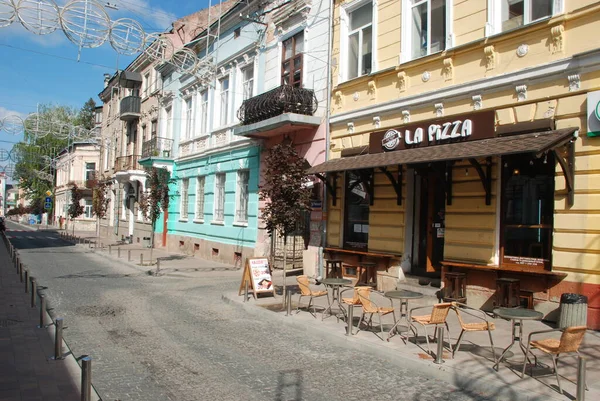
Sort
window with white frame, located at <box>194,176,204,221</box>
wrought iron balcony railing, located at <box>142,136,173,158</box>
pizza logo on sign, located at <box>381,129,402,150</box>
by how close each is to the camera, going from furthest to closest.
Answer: wrought iron balcony railing, located at <box>142,136,173,158</box>
window with white frame, located at <box>194,176,204,221</box>
pizza logo on sign, located at <box>381,129,402,150</box>

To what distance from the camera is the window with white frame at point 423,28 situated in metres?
11.8

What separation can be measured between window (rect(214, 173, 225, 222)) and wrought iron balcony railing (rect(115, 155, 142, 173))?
10.7 metres

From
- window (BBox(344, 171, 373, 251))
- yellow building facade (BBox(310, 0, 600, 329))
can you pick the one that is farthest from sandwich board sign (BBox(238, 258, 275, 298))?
window (BBox(344, 171, 373, 251))

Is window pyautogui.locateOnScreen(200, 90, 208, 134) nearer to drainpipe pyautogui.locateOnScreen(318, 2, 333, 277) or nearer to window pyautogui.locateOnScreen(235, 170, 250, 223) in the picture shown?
window pyautogui.locateOnScreen(235, 170, 250, 223)

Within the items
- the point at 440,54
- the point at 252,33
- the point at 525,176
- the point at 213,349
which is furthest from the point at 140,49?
the point at 525,176

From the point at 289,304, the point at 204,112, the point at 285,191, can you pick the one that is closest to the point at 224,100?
the point at 204,112

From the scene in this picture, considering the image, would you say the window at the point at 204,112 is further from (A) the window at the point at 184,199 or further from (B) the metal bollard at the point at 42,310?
(B) the metal bollard at the point at 42,310

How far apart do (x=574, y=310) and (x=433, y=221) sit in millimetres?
4316

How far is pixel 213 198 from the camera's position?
22.3 m

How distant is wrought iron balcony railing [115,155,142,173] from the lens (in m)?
31.1

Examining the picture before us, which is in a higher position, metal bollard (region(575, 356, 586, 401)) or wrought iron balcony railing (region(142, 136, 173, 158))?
wrought iron balcony railing (region(142, 136, 173, 158))

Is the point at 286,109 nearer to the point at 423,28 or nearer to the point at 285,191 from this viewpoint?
the point at 285,191

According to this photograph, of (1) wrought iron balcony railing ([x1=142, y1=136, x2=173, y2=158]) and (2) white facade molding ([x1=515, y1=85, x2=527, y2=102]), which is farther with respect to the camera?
(1) wrought iron balcony railing ([x1=142, y1=136, x2=173, y2=158])

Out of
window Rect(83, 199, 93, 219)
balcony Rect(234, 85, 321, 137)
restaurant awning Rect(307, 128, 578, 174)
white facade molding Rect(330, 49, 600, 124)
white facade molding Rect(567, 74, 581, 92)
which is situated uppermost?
balcony Rect(234, 85, 321, 137)
